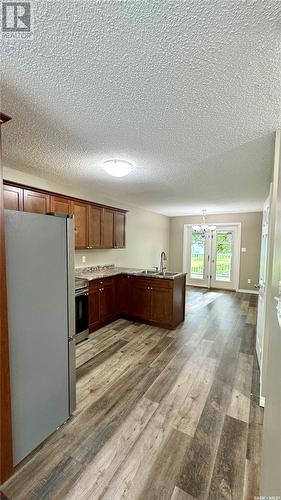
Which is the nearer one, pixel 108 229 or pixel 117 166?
pixel 117 166

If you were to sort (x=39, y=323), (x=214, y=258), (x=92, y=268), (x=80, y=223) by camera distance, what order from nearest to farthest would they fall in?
(x=39, y=323) → (x=80, y=223) → (x=92, y=268) → (x=214, y=258)

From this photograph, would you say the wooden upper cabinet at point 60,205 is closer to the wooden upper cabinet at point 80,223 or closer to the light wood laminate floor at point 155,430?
the wooden upper cabinet at point 80,223

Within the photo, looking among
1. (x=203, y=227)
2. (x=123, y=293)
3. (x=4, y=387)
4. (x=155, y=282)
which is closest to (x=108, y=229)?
(x=123, y=293)

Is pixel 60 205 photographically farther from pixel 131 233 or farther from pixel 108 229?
pixel 131 233

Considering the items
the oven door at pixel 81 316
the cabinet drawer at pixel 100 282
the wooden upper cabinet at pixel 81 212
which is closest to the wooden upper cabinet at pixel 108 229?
the wooden upper cabinet at pixel 81 212

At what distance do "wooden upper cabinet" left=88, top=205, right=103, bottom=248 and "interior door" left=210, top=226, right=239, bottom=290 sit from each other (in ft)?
14.6

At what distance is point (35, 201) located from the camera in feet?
9.36

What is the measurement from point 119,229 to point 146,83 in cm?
338

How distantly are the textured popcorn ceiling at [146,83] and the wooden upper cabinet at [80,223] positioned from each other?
3.07 ft

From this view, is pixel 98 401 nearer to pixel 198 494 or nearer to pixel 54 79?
pixel 198 494

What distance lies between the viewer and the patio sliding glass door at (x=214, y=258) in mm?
6812

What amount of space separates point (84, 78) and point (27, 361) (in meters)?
1.92

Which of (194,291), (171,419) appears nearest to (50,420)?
(171,419)

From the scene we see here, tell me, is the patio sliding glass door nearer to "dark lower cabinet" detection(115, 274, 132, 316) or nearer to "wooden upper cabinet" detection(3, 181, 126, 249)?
"wooden upper cabinet" detection(3, 181, 126, 249)
